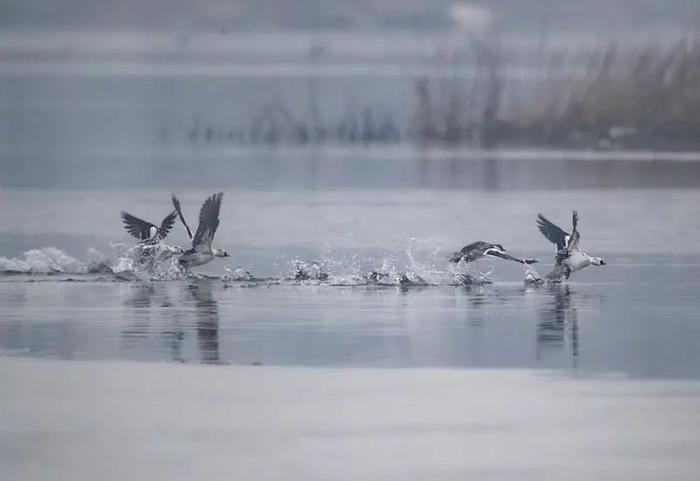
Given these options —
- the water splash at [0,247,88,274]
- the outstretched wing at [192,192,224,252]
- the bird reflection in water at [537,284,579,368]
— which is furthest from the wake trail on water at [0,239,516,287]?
the bird reflection in water at [537,284,579,368]

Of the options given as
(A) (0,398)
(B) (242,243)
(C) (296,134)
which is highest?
(C) (296,134)

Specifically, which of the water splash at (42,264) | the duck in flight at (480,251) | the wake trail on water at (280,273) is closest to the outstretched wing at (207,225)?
the wake trail on water at (280,273)

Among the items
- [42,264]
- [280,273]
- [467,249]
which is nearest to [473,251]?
[467,249]

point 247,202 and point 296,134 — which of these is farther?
point 296,134

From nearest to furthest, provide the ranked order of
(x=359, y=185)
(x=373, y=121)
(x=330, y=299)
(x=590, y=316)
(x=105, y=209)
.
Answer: (x=590, y=316) → (x=330, y=299) → (x=105, y=209) → (x=359, y=185) → (x=373, y=121)

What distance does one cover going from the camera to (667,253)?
1176 cm

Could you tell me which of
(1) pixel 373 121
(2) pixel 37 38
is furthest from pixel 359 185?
(2) pixel 37 38

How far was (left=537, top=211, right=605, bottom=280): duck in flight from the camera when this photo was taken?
10469 millimetres

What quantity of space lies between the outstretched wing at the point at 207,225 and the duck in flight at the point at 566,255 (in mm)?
2104

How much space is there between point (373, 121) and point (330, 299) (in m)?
7.15

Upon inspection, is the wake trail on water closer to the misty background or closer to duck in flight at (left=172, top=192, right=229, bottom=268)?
duck in flight at (left=172, top=192, right=229, bottom=268)

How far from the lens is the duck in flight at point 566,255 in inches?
412

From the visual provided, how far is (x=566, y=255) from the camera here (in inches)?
414

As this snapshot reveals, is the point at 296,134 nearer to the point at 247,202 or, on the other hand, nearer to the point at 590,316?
the point at 247,202
